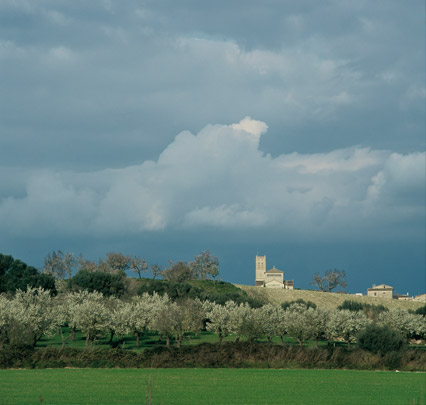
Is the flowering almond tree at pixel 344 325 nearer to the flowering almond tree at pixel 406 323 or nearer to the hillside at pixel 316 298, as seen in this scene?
the flowering almond tree at pixel 406 323

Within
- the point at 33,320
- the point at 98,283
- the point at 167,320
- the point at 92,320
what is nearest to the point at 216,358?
the point at 167,320

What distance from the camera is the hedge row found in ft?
161

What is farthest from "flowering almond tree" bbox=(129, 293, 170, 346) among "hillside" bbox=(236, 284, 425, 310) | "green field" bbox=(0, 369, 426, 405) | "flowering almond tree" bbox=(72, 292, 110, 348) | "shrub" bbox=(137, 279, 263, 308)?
"hillside" bbox=(236, 284, 425, 310)

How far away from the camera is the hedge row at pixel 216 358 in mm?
49000

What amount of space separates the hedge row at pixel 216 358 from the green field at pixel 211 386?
2318mm

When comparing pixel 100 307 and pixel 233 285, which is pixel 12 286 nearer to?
pixel 100 307

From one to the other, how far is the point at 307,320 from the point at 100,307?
87.5 feet

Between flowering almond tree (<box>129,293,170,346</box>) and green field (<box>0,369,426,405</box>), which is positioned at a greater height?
flowering almond tree (<box>129,293,170,346</box>)

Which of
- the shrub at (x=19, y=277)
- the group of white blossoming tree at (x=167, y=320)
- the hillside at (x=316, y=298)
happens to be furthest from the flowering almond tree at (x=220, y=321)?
the hillside at (x=316, y=298)

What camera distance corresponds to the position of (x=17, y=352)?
159ft

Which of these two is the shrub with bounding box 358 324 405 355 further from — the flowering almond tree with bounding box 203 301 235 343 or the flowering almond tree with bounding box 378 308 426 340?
the flowering almond tree with bounding box 378 308 426 340

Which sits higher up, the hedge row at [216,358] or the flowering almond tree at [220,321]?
the flowering almond tree at [220,321]

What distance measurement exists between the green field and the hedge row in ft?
7.60

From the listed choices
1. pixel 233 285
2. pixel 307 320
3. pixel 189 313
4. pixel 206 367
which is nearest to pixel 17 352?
pixel 206 367
